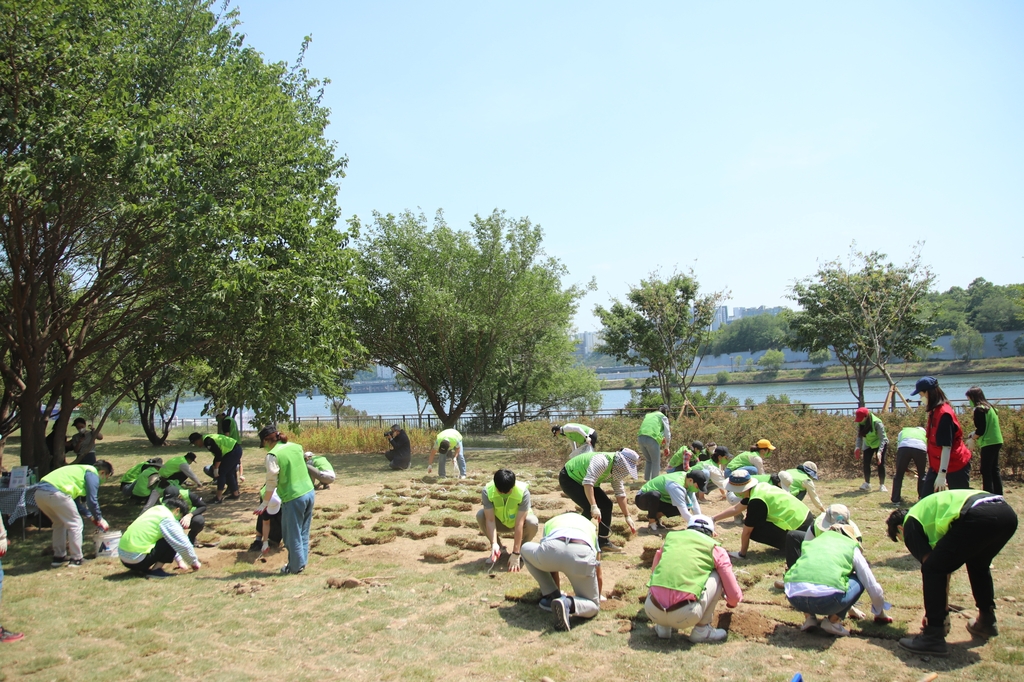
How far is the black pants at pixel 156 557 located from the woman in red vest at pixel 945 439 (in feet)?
28.3

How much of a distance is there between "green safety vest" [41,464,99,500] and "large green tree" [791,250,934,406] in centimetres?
2134

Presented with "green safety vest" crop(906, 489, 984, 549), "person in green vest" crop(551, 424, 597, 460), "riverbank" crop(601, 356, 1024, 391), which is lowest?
"riverbank" crop(601, 356, 1024, 391)

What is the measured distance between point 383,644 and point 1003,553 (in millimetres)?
6405

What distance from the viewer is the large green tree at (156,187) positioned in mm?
9336

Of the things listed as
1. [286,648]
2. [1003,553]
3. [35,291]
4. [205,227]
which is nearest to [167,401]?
[35,291]

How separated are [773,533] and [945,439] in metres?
2.18

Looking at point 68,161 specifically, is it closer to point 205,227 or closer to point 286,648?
point 205,227

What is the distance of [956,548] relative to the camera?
4.85 m

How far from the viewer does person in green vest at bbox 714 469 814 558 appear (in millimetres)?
7152

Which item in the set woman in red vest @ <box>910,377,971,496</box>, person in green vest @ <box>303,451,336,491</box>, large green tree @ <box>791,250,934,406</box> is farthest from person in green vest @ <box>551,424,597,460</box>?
large green tree @ <box>791,250,934,406</box>

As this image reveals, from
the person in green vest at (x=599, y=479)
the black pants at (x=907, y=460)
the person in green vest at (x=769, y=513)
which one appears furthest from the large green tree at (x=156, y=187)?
the black pants at (x=907, y=460)

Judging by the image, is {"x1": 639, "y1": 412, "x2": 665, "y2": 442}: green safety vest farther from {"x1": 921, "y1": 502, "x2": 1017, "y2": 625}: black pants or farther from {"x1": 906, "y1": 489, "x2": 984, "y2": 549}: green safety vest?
{"x1": 921, "y1": 502, "x2": 1017, "y2": 625}: black pants

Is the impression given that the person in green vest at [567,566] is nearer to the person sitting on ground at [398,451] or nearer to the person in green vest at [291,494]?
the person in green vest at [291,494]

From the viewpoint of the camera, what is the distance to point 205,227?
32.9 ft
